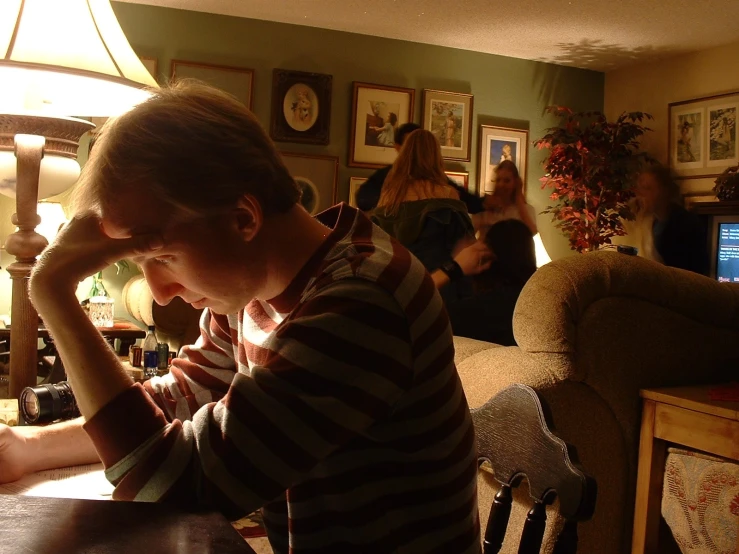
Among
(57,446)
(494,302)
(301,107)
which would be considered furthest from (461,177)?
(57,446)

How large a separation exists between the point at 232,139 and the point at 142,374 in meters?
1.02

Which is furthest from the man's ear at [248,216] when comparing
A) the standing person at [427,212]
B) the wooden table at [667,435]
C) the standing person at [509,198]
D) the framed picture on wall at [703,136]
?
the framed picture on wall at [703,136]

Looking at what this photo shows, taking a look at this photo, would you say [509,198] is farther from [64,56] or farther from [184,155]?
[184,155]

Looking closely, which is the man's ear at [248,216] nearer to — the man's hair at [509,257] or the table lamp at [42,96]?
the table lamp at [42,96]

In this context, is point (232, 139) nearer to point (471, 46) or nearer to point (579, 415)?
point (579, 415)

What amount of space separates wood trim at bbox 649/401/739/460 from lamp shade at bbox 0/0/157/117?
4.90 feet

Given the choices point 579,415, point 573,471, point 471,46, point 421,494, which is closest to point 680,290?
point 579,415

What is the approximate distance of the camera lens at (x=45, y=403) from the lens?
45.3 inches

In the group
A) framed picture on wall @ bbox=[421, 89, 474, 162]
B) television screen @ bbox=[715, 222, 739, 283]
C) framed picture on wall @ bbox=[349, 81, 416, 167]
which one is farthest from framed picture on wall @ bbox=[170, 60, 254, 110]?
television screen @ bbox=[715, 222, 739, 283]

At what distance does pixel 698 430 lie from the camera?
6.39 feet

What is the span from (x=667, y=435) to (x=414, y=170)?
1.93 meters

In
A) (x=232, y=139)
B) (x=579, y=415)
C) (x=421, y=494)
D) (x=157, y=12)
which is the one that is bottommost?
(x=579, y=415)

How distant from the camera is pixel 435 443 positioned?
2.81 feet

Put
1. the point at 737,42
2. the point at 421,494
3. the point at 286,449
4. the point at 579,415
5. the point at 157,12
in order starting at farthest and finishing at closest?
the point at 737,42 → the point at 157,12 → the point at 579,415 → the point at 421,494 → the point at 286,449
